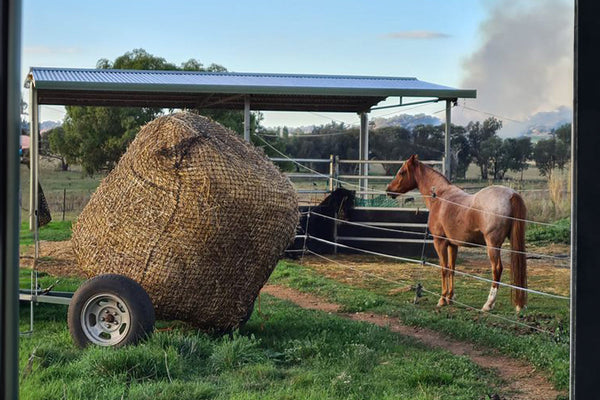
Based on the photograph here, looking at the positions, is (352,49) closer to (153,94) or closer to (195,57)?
(153,94)

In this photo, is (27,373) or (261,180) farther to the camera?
(261,180)

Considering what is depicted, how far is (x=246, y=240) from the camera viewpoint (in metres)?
3.02

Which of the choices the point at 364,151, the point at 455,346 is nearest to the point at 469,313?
the point at 455,346

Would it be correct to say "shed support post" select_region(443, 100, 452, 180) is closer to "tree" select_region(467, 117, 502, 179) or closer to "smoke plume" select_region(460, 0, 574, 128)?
"smoke plume" select_region(460, 0, 574, 128)

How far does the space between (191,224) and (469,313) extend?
2.15m

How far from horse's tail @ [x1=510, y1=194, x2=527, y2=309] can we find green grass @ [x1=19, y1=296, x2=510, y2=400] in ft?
3.84

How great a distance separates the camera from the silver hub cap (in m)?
2.79

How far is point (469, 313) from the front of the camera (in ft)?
14.5

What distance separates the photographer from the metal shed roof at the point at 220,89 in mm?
5984

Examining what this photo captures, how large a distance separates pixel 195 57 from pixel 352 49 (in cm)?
341

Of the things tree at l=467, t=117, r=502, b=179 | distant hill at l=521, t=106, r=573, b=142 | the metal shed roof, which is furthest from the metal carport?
tree at l=467, t=117, r=502, b=179

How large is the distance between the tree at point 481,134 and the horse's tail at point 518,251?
4.54 meters

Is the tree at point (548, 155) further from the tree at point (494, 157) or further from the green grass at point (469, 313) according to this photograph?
the green grass at point (469, 313)
